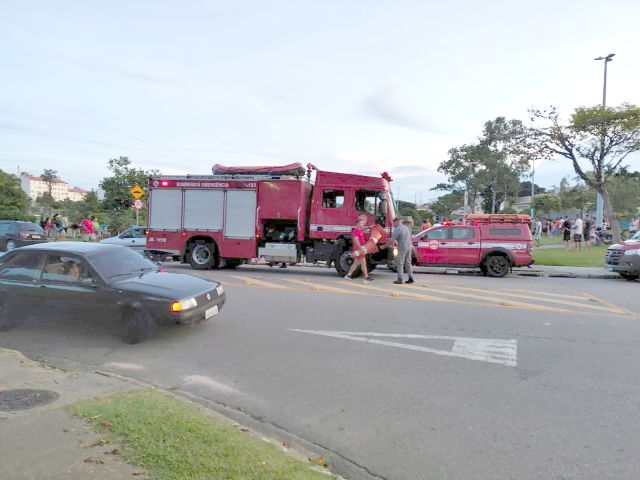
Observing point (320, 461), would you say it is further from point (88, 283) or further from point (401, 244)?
point (401, 244)

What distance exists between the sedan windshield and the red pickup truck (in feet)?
31.7

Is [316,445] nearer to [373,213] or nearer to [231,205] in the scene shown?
[373,213]

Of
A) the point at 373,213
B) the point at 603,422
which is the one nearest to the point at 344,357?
the point at 603,422

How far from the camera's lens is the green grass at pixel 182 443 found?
10.3 feet

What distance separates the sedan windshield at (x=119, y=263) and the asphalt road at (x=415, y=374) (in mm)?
753

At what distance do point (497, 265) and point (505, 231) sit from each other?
1.06 metres

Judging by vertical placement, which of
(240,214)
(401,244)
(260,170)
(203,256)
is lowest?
(203,256)

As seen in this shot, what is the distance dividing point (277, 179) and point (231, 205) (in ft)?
5.46

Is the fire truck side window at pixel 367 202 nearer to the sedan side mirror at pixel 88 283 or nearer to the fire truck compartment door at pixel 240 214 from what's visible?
the fire truck compartment door at pixel 240 214

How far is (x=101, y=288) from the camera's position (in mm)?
6656

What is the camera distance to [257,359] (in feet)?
19.8

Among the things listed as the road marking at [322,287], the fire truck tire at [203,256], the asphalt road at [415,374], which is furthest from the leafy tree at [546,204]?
the asphalt road at [415,374]

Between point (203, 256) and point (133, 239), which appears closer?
point (203, 256)

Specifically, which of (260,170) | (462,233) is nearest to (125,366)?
(260,170)
